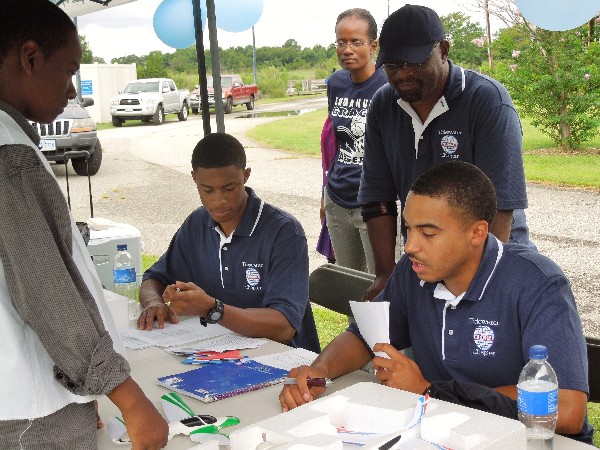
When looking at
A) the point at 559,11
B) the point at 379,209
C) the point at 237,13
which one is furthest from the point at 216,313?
the point at 237,13

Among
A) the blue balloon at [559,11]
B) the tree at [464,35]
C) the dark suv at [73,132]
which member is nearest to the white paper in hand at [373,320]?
the blue balloon at [559,11]

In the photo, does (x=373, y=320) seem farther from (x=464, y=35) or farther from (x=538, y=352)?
(x=464, y=35)

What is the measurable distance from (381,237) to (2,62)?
72.3 inches

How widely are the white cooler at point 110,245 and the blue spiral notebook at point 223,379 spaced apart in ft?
6.69

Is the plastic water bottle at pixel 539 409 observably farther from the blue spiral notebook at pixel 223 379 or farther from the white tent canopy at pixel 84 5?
the white tent canopy at pixel 84 5

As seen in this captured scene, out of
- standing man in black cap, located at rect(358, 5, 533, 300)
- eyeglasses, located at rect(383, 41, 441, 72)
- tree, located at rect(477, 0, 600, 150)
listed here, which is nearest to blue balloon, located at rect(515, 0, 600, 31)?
standing man in black cap, located at rect(358, 5, 533, 300)

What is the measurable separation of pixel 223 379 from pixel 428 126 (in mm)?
1219

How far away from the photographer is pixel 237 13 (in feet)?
16.5

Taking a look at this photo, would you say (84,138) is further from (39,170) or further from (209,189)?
(39,170)

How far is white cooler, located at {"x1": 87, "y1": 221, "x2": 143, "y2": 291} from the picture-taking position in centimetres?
430

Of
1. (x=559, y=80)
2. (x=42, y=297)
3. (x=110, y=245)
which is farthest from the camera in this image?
(x=559, y=80)

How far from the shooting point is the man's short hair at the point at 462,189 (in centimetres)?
198

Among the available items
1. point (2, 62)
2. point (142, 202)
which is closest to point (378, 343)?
point (2, 62)

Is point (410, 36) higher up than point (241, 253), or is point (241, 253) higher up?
point (410, 36)
